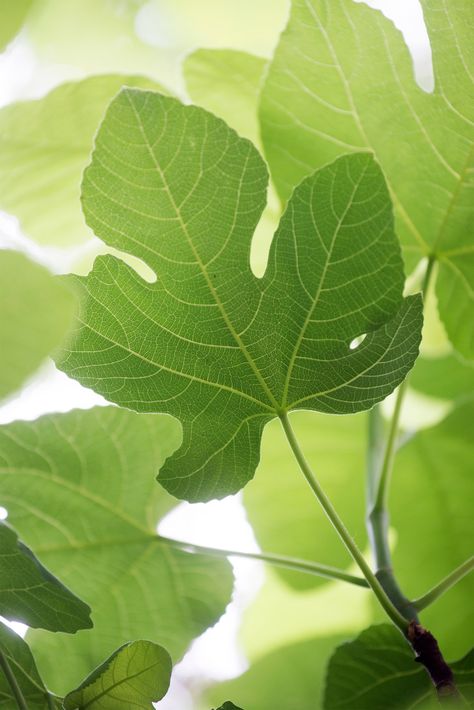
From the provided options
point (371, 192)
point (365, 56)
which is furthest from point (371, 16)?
point (371, 192)

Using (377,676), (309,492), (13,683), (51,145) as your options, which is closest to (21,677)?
(13,683)

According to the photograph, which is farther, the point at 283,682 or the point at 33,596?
the point at 283,682

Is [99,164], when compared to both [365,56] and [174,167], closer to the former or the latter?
[174,167]

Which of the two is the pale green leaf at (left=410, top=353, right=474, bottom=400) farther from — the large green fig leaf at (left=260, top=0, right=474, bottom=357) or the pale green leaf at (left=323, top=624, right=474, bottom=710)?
the pale green leaf at (left=323, top=624, right=474, bottom=710)

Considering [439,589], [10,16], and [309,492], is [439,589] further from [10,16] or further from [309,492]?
[10,16]

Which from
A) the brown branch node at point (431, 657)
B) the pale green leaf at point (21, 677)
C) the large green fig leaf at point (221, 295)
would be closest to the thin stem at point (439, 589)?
the brown branch node at point (431, 657)

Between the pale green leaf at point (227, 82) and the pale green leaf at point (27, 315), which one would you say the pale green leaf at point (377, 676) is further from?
the pale green leaf at point (227, 82)
